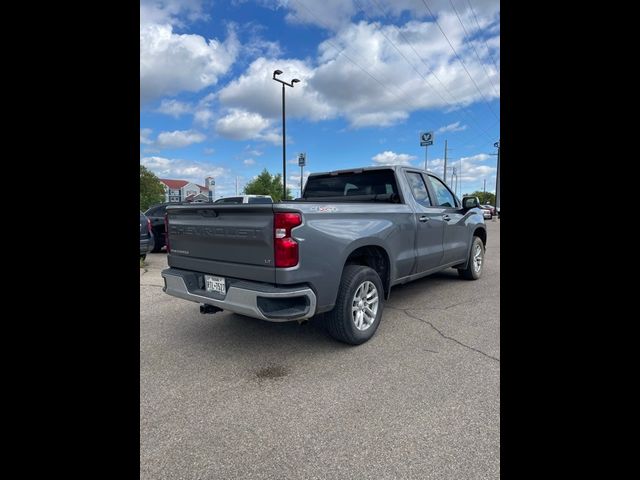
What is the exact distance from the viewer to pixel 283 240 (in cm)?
295

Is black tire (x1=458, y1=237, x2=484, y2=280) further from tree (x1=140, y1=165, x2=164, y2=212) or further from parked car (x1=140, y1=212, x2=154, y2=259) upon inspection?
tree (x1=140, y1=165, x2=164, y2=212)

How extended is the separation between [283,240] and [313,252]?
1.04ft

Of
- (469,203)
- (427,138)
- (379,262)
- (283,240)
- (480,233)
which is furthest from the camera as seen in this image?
(427,138)

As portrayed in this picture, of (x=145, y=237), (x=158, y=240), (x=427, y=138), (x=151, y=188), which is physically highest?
(x=427, y=138)

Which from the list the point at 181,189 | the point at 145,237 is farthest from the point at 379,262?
the point at 181,189

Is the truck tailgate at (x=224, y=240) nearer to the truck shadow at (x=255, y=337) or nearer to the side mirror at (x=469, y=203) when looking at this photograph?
the truck shadow at (x=255, y=337)

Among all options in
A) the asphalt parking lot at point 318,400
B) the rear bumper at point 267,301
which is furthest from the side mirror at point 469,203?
the rear bumper at point 267,301

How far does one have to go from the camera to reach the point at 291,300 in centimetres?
308

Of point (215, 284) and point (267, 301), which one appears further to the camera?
point (215, 284)

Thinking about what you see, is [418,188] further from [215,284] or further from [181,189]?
[181,189]

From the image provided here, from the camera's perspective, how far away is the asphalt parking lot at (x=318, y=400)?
1.99 metres
